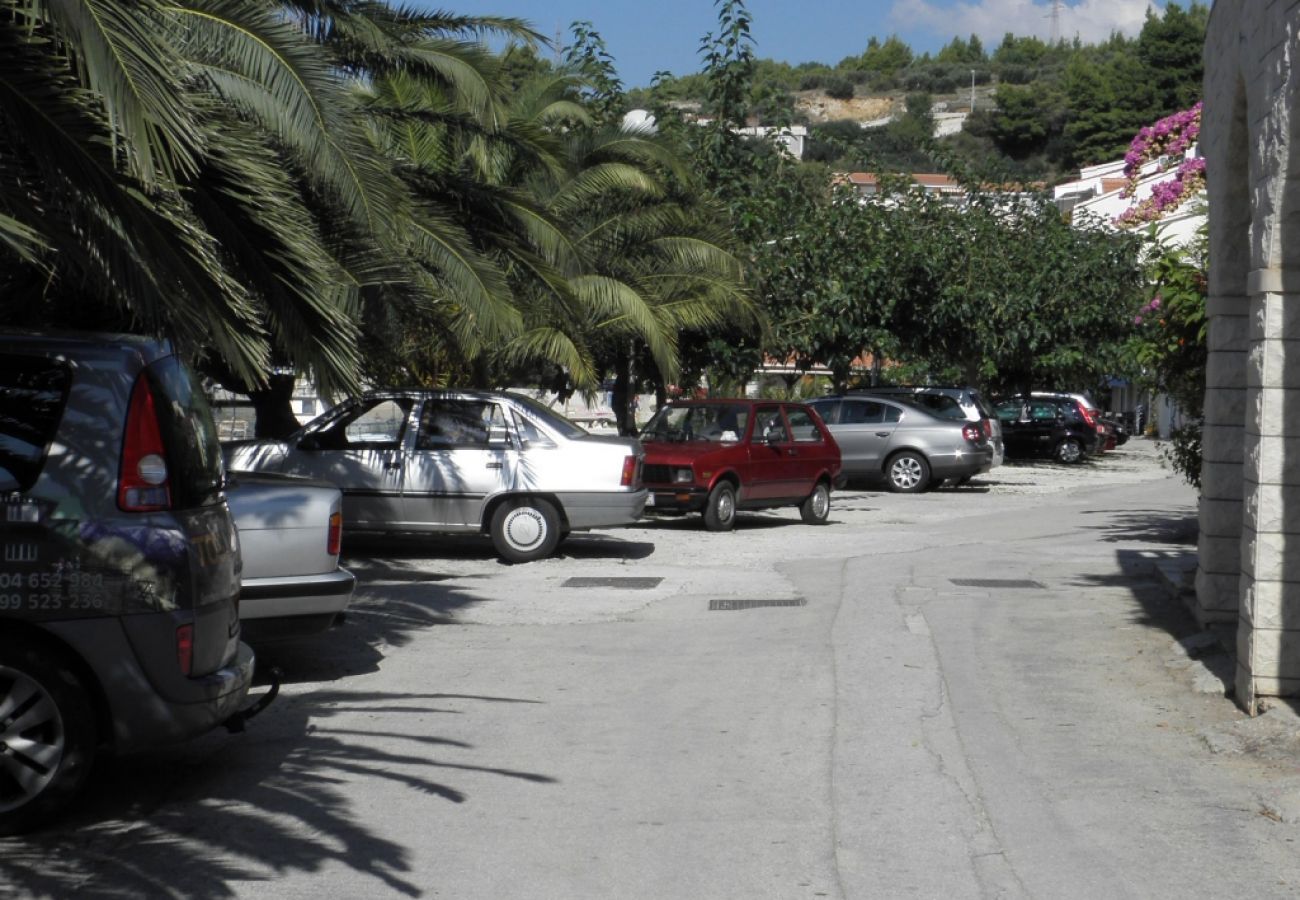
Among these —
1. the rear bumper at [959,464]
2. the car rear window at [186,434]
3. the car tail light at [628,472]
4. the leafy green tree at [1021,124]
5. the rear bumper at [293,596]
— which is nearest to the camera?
the car rear window at [186,434]

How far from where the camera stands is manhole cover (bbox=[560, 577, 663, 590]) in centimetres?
1377

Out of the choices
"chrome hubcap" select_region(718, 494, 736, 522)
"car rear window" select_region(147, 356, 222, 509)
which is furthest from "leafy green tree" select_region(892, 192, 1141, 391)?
"car rear window" select_region(147, 356, 222, 509)

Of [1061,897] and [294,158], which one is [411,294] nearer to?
[294,158]

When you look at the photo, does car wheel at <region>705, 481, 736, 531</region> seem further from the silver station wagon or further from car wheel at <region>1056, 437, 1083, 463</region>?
car wheel at <region>1056, 437, 1083, 463</region>

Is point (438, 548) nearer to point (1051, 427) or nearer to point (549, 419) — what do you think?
point (549, 419)

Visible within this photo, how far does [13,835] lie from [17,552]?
1.09 m

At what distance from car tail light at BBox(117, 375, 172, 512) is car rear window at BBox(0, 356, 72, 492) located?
0.88 ft

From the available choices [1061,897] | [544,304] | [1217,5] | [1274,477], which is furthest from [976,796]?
[544,304]

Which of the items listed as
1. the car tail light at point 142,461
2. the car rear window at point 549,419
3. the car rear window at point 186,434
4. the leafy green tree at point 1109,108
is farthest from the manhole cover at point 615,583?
the leafy green tree at point 1109,108

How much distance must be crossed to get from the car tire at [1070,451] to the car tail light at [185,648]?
34636mm

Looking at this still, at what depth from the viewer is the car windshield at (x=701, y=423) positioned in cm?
1916

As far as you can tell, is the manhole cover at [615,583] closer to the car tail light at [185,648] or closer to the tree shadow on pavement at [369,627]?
the tree shadow on pavement at [369,627]

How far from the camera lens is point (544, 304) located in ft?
55.4

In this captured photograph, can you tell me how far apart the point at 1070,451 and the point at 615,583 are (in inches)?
1057
